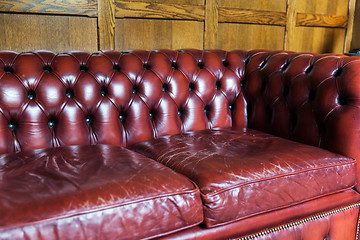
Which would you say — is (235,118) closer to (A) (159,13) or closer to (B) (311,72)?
(B) (311,72)

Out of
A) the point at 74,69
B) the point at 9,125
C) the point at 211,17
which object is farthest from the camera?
the point at 211,17

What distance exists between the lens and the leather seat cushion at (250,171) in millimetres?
1179

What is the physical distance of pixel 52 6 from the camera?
209 cm

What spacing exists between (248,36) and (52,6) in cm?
159

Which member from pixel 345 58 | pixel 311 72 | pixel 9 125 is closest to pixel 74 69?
pixel 9 125

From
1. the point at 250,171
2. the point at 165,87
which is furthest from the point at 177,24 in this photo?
the point at 250,171

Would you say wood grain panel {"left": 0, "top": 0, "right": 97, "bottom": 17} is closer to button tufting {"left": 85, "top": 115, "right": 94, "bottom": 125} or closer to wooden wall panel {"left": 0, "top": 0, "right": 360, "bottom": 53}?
wooden wall panel {"left": 0, "top": 0, "right": 360, "bottom": 53}

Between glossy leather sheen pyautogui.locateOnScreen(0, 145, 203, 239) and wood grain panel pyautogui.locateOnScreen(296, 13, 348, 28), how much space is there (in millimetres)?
2466

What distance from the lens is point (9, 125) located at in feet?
4.82

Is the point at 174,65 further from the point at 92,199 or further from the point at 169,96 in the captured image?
the point at 92,199

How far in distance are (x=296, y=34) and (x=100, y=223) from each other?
2755 millimetres

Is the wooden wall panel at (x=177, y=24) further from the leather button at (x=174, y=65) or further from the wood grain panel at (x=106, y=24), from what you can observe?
the leather button at (x=174, y=65)

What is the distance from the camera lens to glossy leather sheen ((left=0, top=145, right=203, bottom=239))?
0.91 meters

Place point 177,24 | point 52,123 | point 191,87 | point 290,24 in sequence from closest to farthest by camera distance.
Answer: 1. point 52,123
2. point 191,87
3. point 177,24
4. point 290,24
